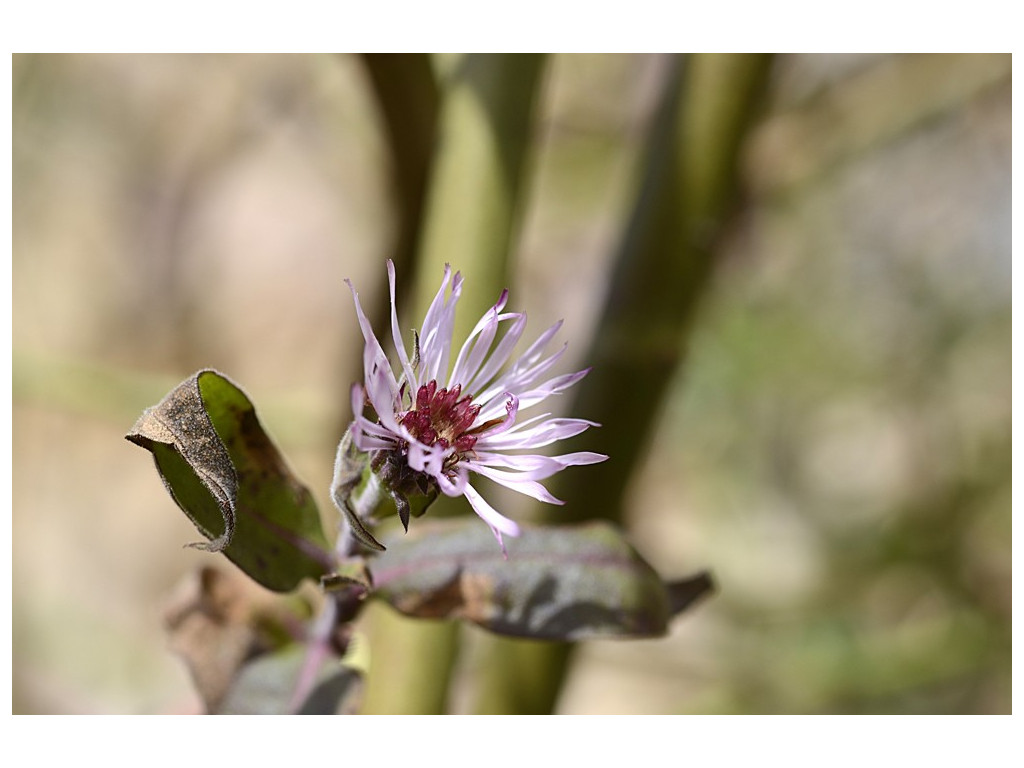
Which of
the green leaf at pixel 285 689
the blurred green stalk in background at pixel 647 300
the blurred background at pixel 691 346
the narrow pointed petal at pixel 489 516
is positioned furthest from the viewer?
the blurred background at pixel 691 346

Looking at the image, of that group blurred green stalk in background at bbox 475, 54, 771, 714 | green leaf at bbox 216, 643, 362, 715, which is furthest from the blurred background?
green leaf at bbox 216, 643, 362, 715

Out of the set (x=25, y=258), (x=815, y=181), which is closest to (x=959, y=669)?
(x=815, y=181)

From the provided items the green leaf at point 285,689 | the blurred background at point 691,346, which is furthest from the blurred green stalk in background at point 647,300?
the blurred background at point 691,346

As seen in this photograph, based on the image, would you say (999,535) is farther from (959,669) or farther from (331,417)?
(331,417)

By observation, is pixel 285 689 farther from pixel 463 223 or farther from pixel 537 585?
pixel 463 223

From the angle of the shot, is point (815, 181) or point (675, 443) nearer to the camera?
point (815, 181)

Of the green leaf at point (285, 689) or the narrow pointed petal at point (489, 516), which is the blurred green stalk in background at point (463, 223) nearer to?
the green leaf at point (285, 689)

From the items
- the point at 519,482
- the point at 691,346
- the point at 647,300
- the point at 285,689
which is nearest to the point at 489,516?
the point at 519,482
